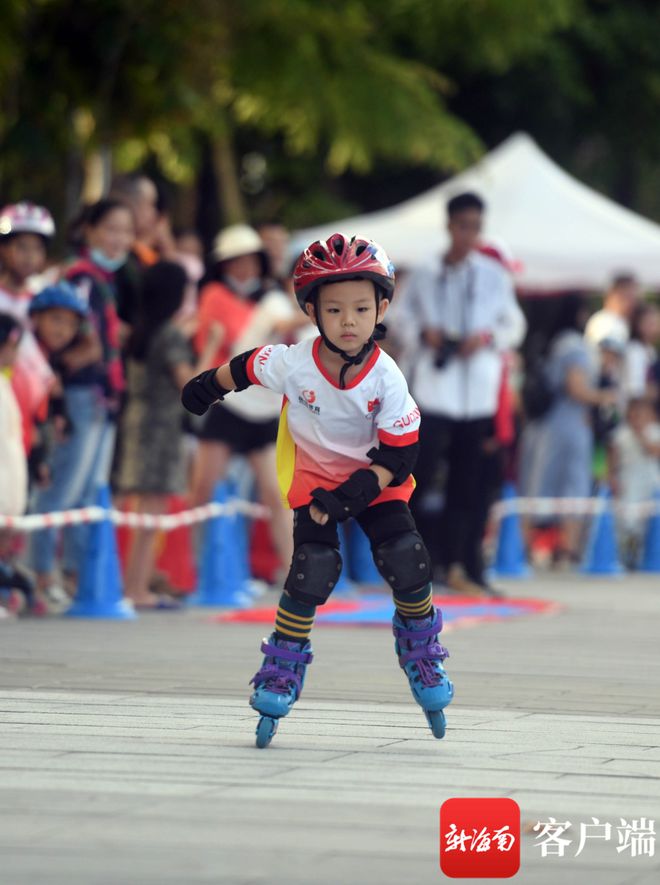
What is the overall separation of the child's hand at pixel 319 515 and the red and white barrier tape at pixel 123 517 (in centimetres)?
411

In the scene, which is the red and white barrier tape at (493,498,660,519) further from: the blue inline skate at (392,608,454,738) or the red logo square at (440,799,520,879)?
the red logo square at (440,799,520,879)

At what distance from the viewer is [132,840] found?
4.42 metres

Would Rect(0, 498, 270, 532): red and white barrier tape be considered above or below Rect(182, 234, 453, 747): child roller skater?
below

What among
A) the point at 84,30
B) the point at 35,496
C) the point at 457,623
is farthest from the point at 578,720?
the point at 84,30

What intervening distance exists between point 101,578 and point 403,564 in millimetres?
4657

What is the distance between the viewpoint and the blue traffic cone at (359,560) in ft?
45.4

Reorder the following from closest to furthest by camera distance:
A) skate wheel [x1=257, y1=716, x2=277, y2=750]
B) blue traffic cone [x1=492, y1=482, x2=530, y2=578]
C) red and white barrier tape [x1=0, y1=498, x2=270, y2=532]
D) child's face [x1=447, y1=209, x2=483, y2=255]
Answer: skate wheel [x1=257, y1=716, x2=277, y2=750], red and white barrier tape [x1=0, y1=498, x2=270, y2=532], child's face [x1=447, y1=209, x2=483, y2=255], blue traffic cone [x1=492, y1=482, x2=530, y2=578]

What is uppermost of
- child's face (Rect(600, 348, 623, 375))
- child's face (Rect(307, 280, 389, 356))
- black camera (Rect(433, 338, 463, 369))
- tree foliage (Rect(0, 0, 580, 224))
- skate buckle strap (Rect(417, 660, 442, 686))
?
tree foliage (Rect(0, 0, 580, 224))

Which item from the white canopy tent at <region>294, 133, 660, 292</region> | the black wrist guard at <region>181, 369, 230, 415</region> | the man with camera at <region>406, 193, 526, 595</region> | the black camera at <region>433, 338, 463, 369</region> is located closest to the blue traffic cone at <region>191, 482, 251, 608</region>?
the man with camera at <region>406, 193, 526, 595</region>

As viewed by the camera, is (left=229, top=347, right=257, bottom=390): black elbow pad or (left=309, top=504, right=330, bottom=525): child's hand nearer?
(left=309, top=504, right=330, bottom=525): child's hand

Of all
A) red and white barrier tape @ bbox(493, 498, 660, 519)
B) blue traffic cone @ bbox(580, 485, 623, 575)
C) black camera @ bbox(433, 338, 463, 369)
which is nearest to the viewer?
black camera @ bbox(433, 338, 463, 369)

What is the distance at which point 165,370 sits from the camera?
37.3 feet

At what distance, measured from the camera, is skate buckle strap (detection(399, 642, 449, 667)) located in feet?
20.8

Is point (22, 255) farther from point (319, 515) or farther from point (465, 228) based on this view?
point (319, 515)
